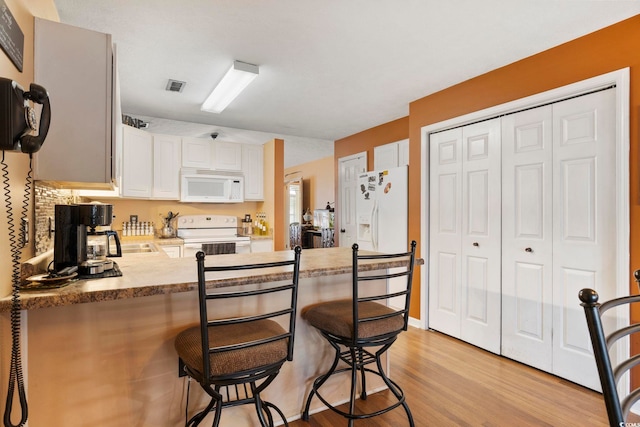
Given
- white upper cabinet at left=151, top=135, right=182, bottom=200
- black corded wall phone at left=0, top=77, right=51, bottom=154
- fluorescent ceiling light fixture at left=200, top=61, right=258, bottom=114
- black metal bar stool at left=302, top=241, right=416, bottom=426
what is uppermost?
fluorescent ceiling light fixture at left=200, top=61, right=258, bottom=114

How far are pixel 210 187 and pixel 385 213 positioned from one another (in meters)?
2.29

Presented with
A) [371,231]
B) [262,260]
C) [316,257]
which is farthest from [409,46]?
[371,231]

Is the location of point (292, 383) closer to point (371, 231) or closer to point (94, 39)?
point (94, 39)

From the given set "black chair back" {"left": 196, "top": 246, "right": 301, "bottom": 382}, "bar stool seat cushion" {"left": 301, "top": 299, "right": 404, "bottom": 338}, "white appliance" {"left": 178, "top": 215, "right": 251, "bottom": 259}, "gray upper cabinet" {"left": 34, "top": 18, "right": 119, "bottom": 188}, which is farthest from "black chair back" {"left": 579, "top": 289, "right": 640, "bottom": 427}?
"white appliance" {"left": 178, "top": 215, "right": 251, "bottom": 259}

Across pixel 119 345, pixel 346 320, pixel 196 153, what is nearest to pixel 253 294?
pixel 346 320

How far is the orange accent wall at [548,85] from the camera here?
211cm

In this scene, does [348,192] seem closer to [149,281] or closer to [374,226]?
[374,226]

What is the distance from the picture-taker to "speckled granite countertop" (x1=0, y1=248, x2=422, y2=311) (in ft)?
3.88

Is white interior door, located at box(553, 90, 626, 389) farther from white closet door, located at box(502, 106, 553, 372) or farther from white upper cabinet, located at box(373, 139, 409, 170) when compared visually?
white upper cabinet, located at box(373, 139, 409, 170)

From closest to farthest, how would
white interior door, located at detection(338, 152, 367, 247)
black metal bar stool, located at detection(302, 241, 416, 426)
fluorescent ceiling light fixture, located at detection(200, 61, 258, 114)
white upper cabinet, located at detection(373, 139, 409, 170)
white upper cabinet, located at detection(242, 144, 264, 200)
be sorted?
black metal bar stool, located at detection(302, 241, 416, 426), fluorescent ceiling light fixture, located at detection(200, 61, 258, 114), white upper cabinet, located at detection(373, 139, 409, 170), white upper cabinet, located at detection(242, 144, 264, 200), white interior door, located at detection(338, 152, 367, 247)

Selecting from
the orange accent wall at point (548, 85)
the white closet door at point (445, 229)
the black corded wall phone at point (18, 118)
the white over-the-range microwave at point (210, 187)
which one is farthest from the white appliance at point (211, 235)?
the black corded wall phone at point (18, 118)

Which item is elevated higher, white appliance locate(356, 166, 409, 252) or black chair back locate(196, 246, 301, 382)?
white appliance locate(356, 166, 409, 252)

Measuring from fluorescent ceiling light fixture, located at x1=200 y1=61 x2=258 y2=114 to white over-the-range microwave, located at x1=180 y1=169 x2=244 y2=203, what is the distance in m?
1.02

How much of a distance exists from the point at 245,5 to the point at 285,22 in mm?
284
